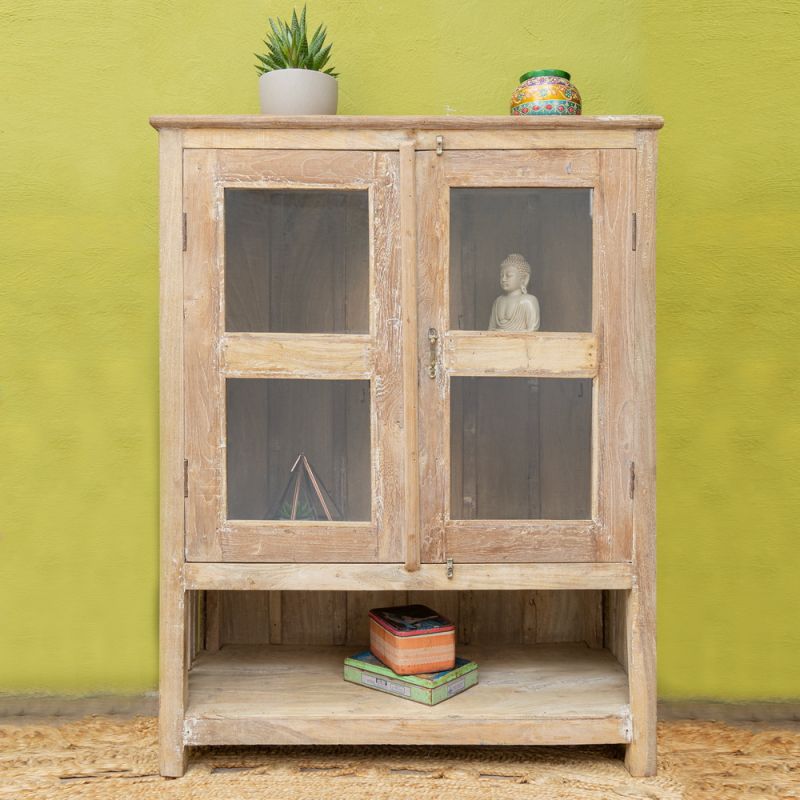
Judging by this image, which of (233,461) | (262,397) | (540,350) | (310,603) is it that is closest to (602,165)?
(540,350)

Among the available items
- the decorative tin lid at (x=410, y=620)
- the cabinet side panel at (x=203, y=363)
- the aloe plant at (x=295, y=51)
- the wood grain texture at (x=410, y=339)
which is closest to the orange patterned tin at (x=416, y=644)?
the decorative tin lid at (x=410, y=620)

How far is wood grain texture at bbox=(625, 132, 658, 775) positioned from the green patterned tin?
1.24 ft

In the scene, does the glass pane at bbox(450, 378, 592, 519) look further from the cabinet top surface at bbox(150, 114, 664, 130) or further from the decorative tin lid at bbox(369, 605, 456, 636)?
the cabinet top surface at bbox(150, 114, 664, 130)

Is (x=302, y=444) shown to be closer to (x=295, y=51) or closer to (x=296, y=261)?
(x=296, y=261)

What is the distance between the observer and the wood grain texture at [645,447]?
1612 mm

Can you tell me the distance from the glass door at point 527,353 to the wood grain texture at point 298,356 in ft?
0.47

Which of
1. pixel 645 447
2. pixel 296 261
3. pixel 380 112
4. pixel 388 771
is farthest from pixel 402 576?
pixel 380 112

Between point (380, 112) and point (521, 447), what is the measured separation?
100 centimetres

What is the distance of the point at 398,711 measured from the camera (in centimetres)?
165

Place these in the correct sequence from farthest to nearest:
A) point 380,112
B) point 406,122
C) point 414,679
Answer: point 380,112 → point 414,679 → point 406,122

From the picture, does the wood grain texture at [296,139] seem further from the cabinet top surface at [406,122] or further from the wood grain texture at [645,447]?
the wood grain texture at [645,447]

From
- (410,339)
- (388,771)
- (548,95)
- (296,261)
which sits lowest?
(388,771)

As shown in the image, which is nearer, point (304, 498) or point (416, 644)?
point (304, 498)

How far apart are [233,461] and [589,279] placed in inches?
33.3
